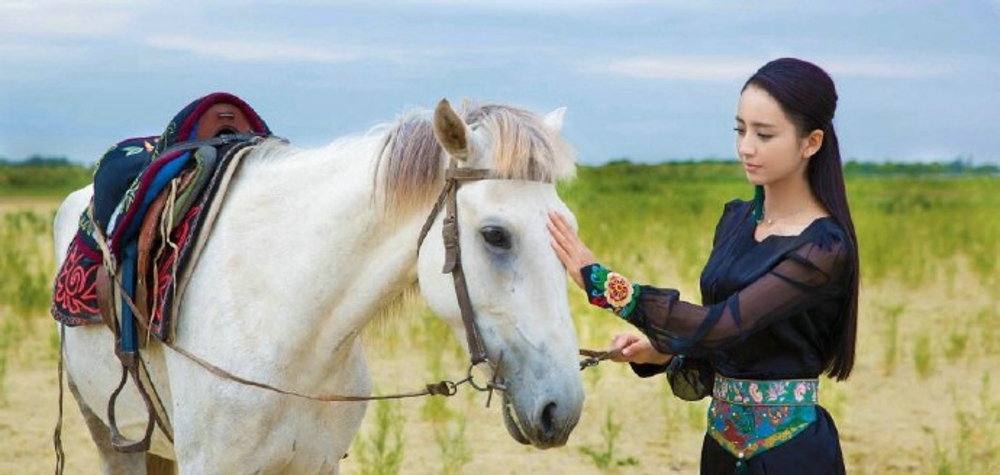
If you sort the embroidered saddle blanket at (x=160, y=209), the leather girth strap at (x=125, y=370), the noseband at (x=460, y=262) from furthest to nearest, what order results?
the leather girth strap at (x=125, y=370) < the embroidered saddle blanket at (x=160, y=209) < the noseband at (x=460, y=262)

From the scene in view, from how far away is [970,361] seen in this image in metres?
8.20

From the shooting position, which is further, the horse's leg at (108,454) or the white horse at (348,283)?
the horse's leg at (108,454)

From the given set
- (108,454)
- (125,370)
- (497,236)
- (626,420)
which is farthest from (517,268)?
(626,420)

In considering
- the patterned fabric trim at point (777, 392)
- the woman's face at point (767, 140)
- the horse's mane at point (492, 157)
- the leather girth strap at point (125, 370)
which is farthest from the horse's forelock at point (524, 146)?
the leather girth strap at point (125, 370)

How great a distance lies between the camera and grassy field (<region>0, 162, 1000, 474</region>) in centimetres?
580

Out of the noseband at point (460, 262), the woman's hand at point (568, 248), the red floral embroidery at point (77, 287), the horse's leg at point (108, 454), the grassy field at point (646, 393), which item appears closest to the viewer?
the woman's hand at point (568, 248)

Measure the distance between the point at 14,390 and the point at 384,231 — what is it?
5.64 metres

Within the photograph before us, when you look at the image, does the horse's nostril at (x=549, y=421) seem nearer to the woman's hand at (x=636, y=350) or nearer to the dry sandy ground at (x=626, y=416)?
the woman's hand at (x=636, y=350)

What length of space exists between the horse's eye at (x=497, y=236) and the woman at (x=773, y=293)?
0.11m

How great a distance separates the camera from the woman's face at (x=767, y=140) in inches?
88.2

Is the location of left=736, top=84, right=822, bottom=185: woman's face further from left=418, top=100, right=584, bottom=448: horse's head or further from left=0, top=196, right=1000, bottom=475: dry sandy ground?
left=0, top=196, right=1000, bottom=475: dry sandy ground

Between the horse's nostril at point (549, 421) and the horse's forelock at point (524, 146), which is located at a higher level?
the horse's forelock at point (524, 146)

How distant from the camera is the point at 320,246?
261 cm

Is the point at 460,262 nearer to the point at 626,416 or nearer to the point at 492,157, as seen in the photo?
the point at 492,157
